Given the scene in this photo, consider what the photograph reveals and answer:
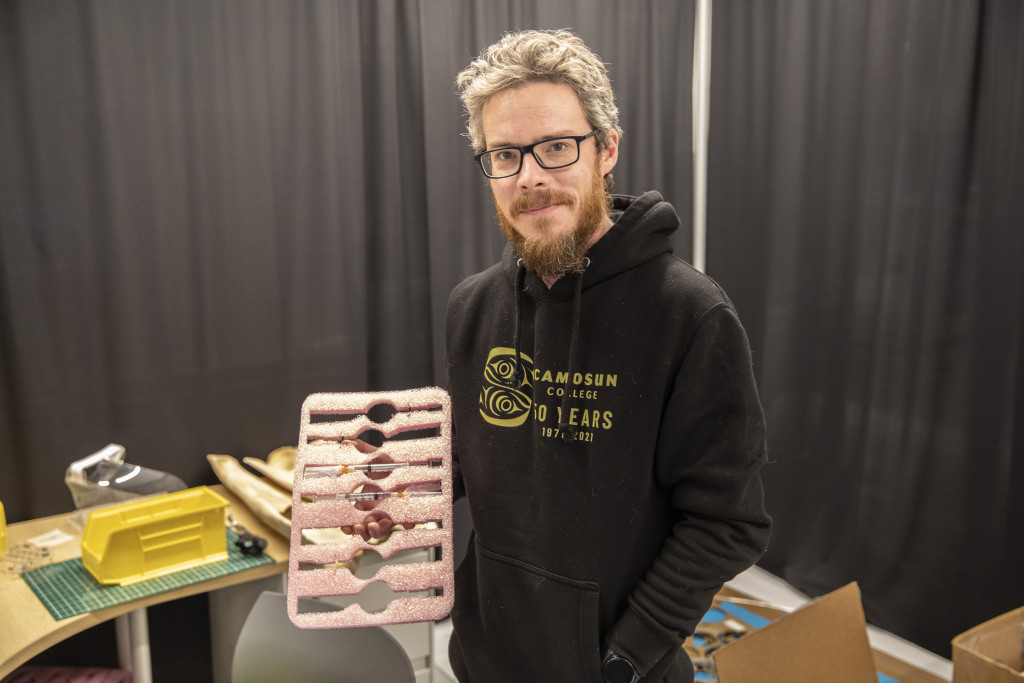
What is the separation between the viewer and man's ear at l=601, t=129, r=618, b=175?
1.25m

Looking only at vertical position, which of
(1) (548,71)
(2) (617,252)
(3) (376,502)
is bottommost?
(3) (376,502)

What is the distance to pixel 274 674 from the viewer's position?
1447 millimetres

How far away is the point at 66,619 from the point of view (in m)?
1.65

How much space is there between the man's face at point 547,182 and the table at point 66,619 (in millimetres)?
1164

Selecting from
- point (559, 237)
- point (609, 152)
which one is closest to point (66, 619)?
point (559, 237)

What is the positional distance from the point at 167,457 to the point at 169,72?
1096 mm

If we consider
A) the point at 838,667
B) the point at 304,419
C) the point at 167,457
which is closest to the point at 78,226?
the point at 167,457

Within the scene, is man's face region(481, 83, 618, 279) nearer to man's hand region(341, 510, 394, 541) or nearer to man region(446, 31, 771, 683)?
man region(446, 31, 771, 683)

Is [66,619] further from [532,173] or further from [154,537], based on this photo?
[532,173]

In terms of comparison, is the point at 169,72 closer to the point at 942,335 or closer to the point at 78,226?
the point at 78,226

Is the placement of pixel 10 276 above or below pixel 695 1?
below

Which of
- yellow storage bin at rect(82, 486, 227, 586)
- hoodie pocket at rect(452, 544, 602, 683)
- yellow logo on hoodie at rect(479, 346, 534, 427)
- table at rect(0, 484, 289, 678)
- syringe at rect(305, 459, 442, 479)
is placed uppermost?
yellow logo on hoodie at rect(479, 346, 534, 427)

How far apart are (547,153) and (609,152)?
132 millimetres

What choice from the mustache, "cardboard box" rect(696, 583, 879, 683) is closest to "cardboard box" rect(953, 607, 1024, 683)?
"cardboard box" rect(696, 583, 879, 683)
